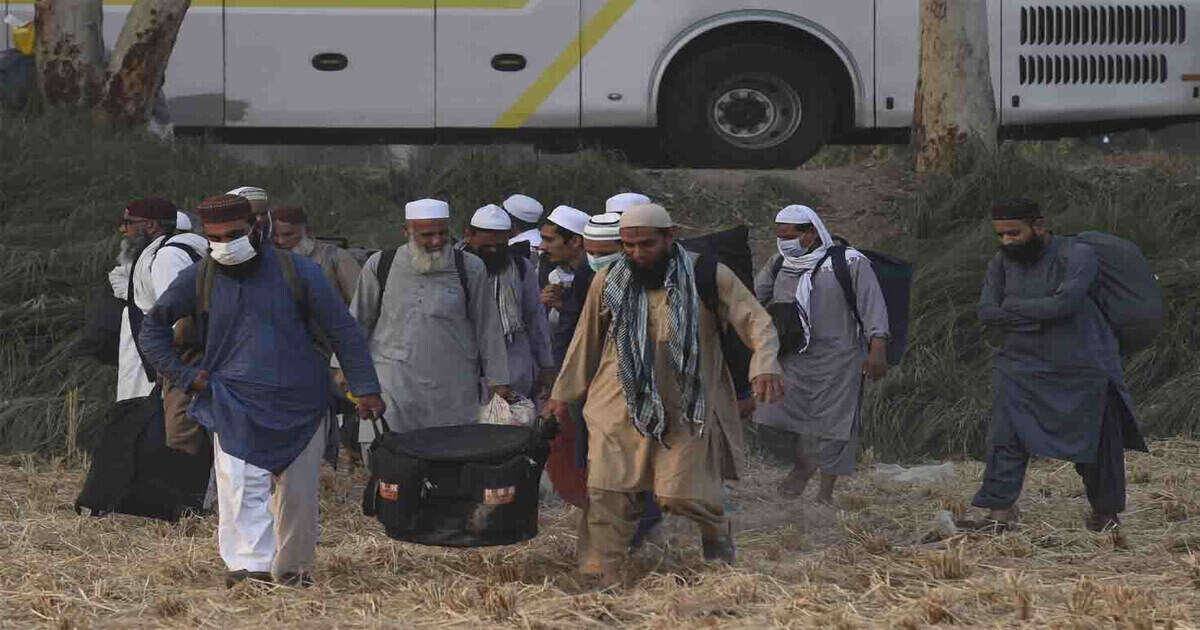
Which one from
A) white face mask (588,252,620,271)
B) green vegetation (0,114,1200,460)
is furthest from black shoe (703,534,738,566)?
green vegetation (0,114,1200,460)

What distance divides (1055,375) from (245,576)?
3.45 meters

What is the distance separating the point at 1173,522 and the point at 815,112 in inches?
235

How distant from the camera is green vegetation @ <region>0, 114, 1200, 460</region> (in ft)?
36.6

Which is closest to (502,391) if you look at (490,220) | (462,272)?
(462,272)

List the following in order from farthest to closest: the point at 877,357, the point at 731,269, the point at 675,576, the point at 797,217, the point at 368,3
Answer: the point at 368,3
the point at 797,217
the point at 877,357
the point at 731,269
the point at 675,576

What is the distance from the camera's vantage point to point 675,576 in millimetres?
7113

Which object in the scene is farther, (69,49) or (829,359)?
(69,49)

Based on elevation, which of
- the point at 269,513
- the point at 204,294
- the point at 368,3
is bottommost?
the point at 269,513

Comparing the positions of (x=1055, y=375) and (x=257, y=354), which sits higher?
(x=257, y=354)

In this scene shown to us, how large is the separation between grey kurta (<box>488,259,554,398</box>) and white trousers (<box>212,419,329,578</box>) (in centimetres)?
185

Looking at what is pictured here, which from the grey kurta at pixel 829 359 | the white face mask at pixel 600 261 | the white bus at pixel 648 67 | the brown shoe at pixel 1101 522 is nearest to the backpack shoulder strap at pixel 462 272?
the white face mask at pixel 600 261

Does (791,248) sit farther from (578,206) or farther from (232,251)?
(578,206)

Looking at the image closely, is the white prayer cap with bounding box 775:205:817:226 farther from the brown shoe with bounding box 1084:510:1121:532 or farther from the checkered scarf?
the checkered scarf

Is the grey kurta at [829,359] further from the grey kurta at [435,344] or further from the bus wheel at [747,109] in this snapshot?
the bus wheel at [747,109]
